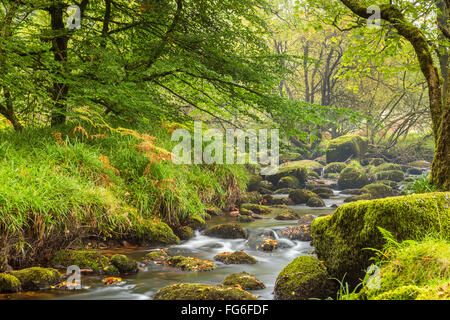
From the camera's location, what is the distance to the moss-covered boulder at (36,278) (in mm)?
3535

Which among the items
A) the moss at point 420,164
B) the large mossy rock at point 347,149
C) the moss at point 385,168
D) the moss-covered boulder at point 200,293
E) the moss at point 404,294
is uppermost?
the large mossy rock at point 347,149

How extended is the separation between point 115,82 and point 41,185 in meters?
2.26

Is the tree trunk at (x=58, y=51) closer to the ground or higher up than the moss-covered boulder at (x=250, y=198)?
higher up

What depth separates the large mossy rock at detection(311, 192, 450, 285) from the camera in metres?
3.05

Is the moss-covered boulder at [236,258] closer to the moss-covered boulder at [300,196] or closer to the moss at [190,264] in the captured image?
the moss at [190,264]

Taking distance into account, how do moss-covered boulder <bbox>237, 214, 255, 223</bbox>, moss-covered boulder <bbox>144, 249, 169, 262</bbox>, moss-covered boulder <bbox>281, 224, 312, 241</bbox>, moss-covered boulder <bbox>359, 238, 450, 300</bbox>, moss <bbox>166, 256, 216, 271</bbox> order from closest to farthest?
moss-covered boulder <bbox>359, 238, 450, 300</bbox>
moss <bbox>166, 256, 216, 271</bbox>
moss-covered boulder <bbox>144, 249, 169, 262</bbox>
moss-covered boulder <bbox>281, 224, 312, 241</bbox>
moss-covered boulder <bbox>237, 214, 255, 223</bbox>

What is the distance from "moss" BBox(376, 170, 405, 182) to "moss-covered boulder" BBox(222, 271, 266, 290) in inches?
614

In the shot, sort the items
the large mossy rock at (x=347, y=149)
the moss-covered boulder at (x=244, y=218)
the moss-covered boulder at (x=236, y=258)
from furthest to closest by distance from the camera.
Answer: the large mossy rock at (x=347, y=149) → the moss-covered boulder at (x=244, y=218) → the moss-covered boulder at (x=236, y=258)

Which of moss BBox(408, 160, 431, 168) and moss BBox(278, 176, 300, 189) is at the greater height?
moss BBox(408, 160, 431, 168)

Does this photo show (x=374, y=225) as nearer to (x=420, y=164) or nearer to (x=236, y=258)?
(x=236, y=258)

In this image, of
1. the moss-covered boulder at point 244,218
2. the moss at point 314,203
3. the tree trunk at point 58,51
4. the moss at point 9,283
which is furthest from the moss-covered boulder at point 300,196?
the moss at point 9,283

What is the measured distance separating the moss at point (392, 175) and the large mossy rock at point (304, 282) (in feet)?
50.6

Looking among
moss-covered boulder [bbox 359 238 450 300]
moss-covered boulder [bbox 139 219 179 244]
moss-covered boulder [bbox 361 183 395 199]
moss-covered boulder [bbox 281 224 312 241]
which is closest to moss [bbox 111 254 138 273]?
moss-covered boulder [bbox 139 219 179 244]

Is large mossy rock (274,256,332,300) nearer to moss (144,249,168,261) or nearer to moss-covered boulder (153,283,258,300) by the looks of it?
moss-covered boulder (153,283,258,300)
